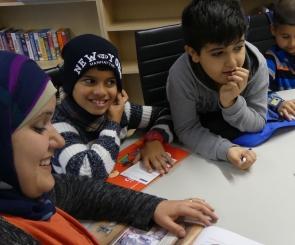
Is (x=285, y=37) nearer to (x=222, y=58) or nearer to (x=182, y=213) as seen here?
(x=222, y=58)

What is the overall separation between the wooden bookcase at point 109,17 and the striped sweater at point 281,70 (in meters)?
1.05

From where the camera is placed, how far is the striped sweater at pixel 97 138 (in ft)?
3.69

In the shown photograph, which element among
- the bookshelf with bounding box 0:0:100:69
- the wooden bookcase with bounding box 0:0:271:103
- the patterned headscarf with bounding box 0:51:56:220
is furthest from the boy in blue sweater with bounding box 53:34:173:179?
the bookshelf with bounding box 0:0:100:69

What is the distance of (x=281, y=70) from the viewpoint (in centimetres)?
178

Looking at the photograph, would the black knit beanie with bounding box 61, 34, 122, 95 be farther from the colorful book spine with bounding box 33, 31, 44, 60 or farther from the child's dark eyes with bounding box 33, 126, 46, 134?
the colorful book spine with bounding box 33, 31, 44, 60

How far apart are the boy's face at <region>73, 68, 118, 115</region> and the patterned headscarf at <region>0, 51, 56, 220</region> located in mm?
534

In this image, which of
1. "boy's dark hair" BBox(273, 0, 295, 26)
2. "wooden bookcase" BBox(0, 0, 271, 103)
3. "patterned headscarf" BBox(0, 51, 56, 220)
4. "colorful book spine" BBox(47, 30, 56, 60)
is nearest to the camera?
"patterned headscarf" BBox(0, 51, 56, 220)

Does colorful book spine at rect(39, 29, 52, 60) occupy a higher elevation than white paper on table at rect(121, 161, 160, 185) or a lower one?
higher

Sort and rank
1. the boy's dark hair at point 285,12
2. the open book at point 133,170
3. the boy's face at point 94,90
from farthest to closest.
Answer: the boy's dark hair at point 285,12 → the boy's face at point 94,90 → the open book at point 133,170

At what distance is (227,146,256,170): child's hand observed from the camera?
43.0 inches

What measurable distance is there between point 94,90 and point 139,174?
0.34 metres

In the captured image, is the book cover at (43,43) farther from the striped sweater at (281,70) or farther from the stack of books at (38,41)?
the striped sweater at (281,70)

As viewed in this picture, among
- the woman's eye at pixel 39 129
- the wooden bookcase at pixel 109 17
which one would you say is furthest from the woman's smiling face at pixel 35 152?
the wooden bookcase at pixel 109 17

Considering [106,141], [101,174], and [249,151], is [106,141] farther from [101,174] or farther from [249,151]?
[249,151]
